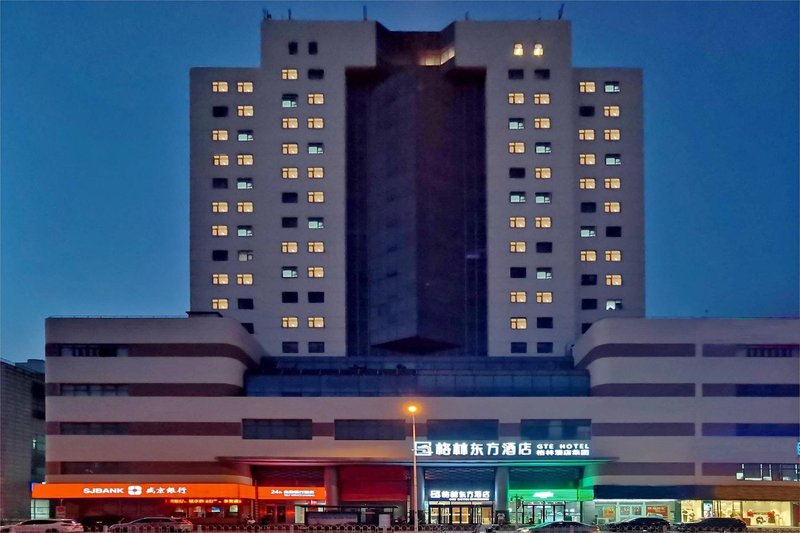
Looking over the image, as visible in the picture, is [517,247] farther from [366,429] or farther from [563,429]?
[366,429]

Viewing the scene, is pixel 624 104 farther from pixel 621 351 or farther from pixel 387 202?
pixel 621 351

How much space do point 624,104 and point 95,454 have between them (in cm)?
6517

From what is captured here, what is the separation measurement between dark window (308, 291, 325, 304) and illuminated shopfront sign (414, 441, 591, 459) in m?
26.0

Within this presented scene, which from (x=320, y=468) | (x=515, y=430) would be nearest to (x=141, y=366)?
(x=320, y=468)

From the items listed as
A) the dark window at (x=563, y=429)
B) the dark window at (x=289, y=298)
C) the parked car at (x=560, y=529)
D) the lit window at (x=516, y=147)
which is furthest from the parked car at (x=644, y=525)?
the lit window at (x=516, y=147)

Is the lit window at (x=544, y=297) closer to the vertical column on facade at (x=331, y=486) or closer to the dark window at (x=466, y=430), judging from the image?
the dark window at (x=466, y=430)

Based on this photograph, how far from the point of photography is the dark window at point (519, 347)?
106 metres

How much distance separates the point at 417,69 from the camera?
4385 inches

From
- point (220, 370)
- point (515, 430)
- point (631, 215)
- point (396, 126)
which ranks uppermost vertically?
point (396, 126)

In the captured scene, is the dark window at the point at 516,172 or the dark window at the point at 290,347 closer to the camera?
the dark window at the point at 290,347

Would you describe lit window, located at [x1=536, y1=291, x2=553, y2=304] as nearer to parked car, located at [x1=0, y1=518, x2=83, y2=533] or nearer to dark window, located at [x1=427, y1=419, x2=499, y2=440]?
dark window, located at [x1=427, y1=419, x2=499, y2=440]

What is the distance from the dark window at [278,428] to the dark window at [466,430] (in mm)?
10694

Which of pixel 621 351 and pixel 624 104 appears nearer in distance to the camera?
pixel 621 351

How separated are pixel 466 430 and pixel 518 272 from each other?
2464cm
